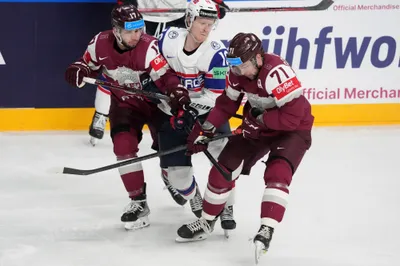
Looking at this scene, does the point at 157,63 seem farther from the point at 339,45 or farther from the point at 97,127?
the point at 339,45

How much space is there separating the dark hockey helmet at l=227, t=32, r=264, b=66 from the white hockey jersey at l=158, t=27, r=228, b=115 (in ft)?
1.25

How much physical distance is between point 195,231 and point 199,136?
0.43m

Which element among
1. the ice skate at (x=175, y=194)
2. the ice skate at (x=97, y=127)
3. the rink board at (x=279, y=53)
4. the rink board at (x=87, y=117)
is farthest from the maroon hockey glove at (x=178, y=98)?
the rink board at (x=87, y=117)

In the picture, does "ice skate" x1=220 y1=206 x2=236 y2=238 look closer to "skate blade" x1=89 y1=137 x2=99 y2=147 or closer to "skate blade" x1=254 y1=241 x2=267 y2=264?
"skate blade" x1=254 y1=241 x2=267 y2=264

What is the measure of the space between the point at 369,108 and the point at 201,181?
5.73 ft

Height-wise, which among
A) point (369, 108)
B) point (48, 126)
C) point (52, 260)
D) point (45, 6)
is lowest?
point (52, 260)

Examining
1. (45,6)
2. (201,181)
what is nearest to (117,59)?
(201,181)

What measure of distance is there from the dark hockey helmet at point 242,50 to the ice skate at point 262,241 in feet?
2.25

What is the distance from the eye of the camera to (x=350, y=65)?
240 inches

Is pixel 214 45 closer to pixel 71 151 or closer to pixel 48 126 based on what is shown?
pixel 71 151

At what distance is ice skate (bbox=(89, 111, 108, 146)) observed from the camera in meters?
5.58

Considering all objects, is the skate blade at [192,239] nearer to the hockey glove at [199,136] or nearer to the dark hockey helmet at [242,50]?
the hockey glove at [199,136]

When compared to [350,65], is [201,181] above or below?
below

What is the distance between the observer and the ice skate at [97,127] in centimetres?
558
